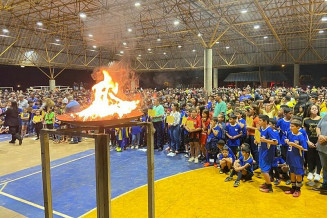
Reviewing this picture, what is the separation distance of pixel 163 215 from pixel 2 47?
28.2 meters

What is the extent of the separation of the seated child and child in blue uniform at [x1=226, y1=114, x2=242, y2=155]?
12.1 inches

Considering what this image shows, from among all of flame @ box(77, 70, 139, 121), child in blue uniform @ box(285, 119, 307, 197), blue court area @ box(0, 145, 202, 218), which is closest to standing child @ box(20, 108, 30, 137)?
blue court area @ box(0, 145, 202, 218)

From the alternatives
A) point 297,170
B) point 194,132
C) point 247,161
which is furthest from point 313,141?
point 194,132

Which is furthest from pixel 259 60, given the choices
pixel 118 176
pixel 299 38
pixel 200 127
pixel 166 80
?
pixel 118 176

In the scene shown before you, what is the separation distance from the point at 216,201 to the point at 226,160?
1.76 m

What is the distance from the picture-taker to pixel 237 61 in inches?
1352

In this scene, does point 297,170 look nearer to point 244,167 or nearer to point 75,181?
point 244,167

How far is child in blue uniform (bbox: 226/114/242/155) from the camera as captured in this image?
22.6 feet

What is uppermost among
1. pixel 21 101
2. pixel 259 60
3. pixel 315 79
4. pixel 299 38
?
pixel 299 38

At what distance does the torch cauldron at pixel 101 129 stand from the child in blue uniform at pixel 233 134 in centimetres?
399

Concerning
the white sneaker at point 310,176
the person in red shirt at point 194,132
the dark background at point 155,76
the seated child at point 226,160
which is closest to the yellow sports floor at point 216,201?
the white sneaker at point 310,176

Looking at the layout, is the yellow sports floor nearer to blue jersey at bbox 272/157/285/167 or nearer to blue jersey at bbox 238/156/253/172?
blue jersey at bbox 238/156/253/172

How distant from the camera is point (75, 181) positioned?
254 inches

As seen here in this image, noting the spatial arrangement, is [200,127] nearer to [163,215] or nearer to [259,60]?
[163,215]
